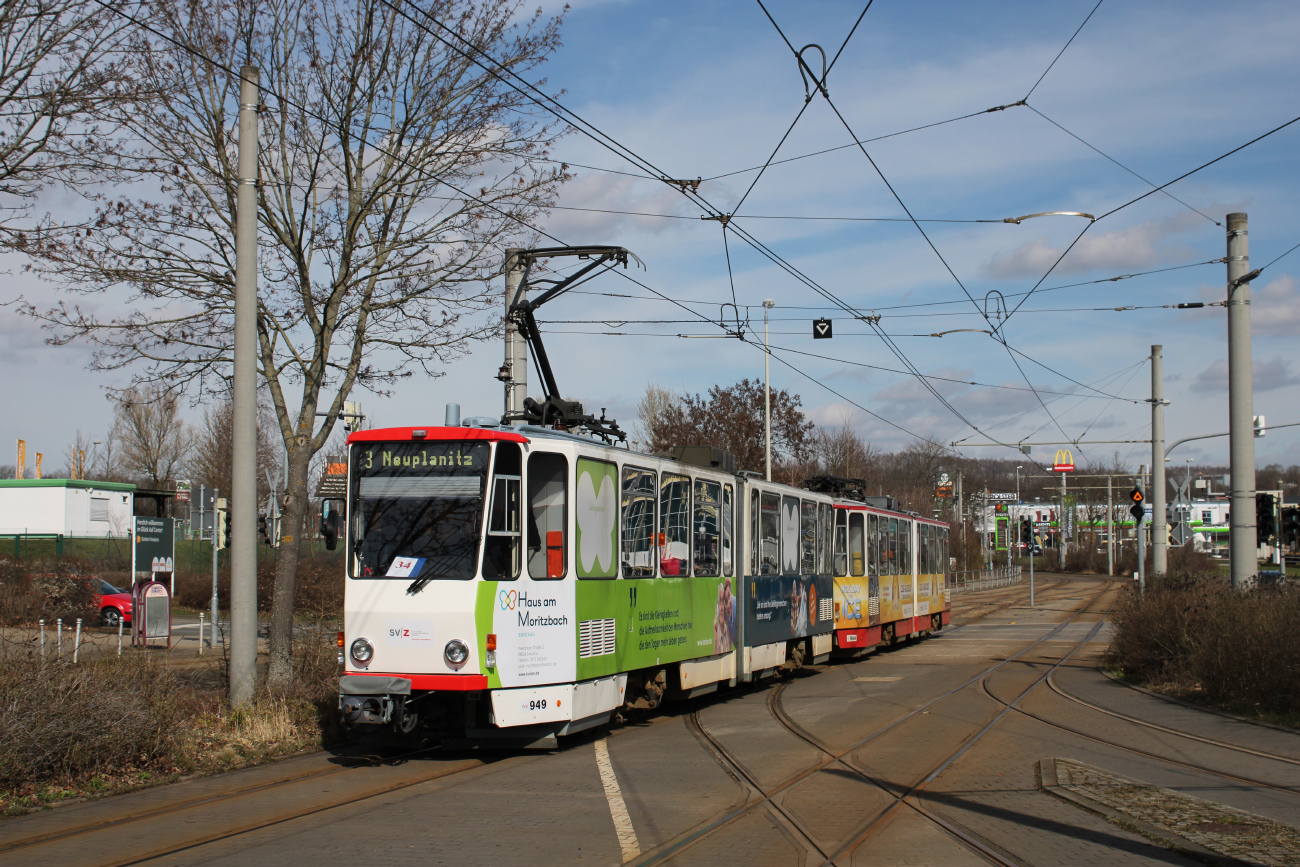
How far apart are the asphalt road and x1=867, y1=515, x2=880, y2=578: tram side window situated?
7982 mm

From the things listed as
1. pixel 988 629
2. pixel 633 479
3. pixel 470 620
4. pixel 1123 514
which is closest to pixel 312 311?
pixel 633 479

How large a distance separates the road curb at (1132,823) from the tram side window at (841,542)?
10.2m

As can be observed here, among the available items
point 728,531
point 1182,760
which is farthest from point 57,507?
point 1182,760

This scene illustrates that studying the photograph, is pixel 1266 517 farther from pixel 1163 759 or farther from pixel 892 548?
pixel 1163 759

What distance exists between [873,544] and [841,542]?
2164 millimetres

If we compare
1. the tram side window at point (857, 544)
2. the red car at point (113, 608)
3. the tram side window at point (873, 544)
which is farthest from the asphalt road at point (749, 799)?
the red car at point (113, 608)

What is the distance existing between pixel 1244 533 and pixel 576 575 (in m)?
11.3

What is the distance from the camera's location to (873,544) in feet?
71.1

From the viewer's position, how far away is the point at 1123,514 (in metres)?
89.0

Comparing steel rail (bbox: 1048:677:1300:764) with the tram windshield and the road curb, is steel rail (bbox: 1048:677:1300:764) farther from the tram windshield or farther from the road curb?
the tram windshield

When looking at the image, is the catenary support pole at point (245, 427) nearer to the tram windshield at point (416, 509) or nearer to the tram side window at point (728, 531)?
the tram windshield at point (416, 509)

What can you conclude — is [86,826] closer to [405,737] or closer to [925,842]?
[405,737]

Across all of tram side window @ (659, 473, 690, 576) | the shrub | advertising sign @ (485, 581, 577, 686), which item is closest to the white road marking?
advertising sign @ (485, 581, 577, 686)

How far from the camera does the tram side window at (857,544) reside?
2028 centimetres
